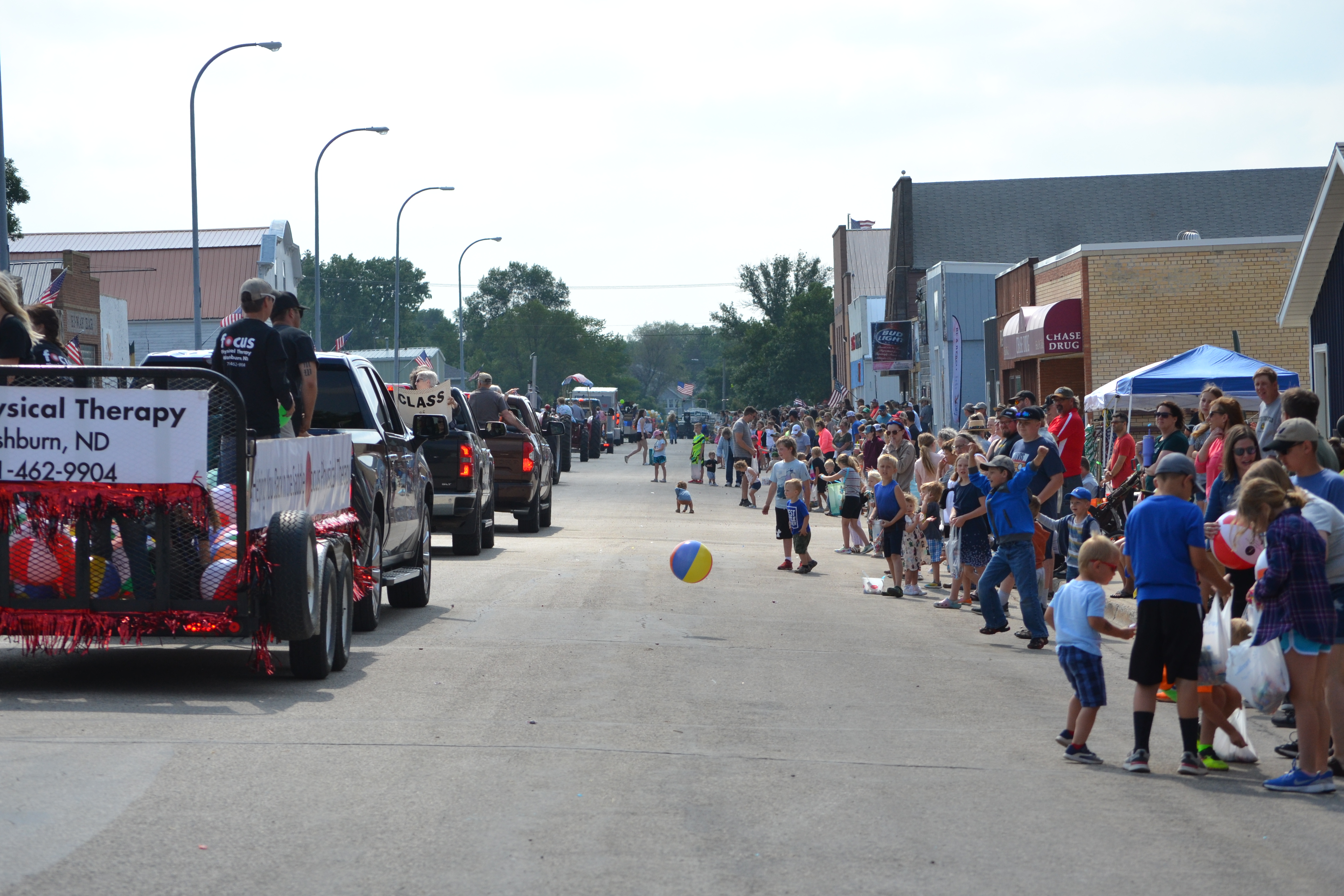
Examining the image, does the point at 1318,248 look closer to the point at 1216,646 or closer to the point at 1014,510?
the point at 1014,510

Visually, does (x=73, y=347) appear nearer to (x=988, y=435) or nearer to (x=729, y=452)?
(x=988, y=435)

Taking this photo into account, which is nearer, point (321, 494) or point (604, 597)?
point (321, 494)

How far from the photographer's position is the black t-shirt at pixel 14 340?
8867 mm

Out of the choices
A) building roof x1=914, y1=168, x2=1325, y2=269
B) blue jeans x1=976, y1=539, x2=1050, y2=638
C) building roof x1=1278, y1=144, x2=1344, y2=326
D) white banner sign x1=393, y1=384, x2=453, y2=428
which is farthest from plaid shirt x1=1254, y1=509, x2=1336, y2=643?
building roof x1=914, y1=168, x2=1325, y2=269

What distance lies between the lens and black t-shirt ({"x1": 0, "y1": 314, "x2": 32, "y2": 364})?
29.1 feet

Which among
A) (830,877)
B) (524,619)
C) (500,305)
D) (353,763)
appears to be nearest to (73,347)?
(524,619)

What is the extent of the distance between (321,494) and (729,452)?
31078 millimetres

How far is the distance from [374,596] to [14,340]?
3.32 meters

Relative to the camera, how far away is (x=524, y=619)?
1192 cm

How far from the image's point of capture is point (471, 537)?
17641 millimetres

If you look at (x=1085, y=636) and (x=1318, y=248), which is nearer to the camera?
(x=1085, y=636)

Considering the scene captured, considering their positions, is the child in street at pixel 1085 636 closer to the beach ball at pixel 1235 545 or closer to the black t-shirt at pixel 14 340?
the beach ball at pixel 1235 545

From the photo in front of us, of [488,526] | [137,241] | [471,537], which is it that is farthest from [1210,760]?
[137,241]

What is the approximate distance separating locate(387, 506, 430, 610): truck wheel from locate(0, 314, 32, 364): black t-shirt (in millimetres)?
4157
